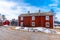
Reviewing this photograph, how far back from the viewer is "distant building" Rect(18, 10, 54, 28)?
68.7 ft

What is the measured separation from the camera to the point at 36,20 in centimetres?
Answer: 2189

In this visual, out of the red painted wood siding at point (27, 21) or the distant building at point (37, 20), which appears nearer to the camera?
the distant building at point (37, 20)

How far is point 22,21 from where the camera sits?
22.8 meters

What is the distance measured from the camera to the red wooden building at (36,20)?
2094 cm

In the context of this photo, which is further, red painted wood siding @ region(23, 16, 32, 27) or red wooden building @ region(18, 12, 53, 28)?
red painted wood siding @ region(23, 16, 32, 27)

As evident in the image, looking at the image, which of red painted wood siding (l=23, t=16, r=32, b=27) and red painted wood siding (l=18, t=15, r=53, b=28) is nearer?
red painted wood siding (l=18, t=15, r=53, b=28)

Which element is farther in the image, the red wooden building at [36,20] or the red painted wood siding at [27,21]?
the red painted wood siding at [27,21]

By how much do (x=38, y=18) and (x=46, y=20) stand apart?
4.84ft

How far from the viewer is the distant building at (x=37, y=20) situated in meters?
20.9

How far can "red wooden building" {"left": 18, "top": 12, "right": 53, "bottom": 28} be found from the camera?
2094 cm

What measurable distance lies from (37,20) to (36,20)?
0.55 feet

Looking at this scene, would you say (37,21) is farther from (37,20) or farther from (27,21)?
(27,21)

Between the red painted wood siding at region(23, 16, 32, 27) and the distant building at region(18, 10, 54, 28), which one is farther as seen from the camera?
the red painted wood siding at region(23, 16, 32, 27)

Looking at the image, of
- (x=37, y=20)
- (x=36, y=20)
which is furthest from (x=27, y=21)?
(x=37, y=20)
